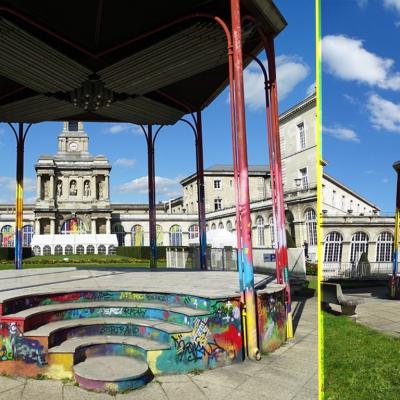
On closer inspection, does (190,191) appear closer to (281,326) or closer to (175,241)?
(175,241)

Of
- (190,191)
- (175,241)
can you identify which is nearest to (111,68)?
(175,241)

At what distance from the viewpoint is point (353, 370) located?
2.96m

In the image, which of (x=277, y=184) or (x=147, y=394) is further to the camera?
(x=277, y=184)

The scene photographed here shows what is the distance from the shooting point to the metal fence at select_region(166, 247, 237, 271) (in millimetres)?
16622

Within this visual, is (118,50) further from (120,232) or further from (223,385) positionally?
(120,232)

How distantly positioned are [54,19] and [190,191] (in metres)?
79.8

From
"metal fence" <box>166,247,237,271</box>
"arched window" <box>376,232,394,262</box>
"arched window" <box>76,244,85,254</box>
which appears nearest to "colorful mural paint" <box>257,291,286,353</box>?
"metal fence" <box>166,247,237,271</box>

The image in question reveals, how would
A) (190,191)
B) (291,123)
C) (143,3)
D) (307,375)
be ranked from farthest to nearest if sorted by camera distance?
(190,191) < (291,123) < (143,3) < (307,375)

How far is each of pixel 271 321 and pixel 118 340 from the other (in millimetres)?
2745

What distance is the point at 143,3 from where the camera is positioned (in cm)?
929

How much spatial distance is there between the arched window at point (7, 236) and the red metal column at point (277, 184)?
7603 cm

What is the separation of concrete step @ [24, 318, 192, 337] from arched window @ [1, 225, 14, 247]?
75.6 metres

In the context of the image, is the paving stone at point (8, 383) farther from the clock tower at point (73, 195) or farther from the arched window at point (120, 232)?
the arched window at point (120, 232)

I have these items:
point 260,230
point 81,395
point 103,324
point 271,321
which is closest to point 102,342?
point 103,324
